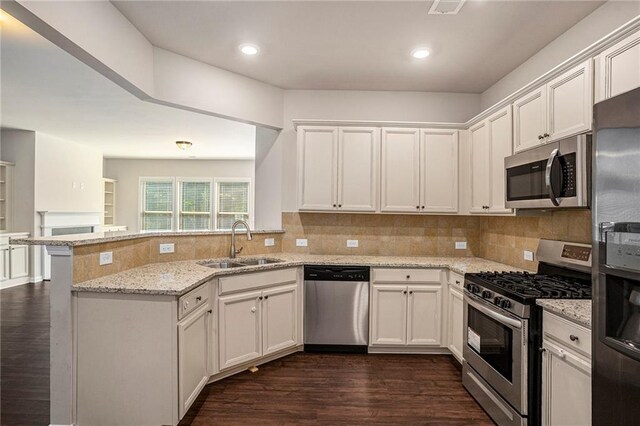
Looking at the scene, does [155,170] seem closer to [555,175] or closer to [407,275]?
[407,275]

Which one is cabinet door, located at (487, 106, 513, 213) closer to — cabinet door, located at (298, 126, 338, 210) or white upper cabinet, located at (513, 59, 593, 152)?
white upper cabinet, located at (513, 59, 593, 152)

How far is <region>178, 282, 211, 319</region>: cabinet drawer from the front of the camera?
2.16 meters

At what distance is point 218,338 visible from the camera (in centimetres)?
270

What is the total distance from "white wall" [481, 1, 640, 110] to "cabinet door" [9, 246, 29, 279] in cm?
785

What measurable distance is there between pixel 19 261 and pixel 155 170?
3671mm

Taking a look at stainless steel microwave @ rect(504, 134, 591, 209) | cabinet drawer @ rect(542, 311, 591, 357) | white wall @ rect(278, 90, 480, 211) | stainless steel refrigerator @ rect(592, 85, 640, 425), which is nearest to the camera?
stainless steel refrigerator @ rect(592, 85, 640, 425)

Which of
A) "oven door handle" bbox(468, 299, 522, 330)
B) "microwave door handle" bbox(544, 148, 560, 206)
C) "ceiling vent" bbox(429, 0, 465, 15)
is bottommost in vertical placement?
"oven door handle" bbox(468, 299, 522, 330)

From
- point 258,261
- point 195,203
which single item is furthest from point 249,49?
point 195,203

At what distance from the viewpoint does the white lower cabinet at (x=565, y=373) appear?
164 centimetres

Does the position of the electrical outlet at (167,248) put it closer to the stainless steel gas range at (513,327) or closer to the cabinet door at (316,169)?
→ the cabinet door at (316,169)

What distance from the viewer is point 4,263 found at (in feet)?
18.9

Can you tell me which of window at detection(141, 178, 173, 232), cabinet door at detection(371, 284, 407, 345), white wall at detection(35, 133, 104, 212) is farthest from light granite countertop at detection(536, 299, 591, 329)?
window at detection(141, 178, 173, 232)

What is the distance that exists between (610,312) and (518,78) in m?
2.67

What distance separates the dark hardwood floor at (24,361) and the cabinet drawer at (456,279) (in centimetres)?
322
